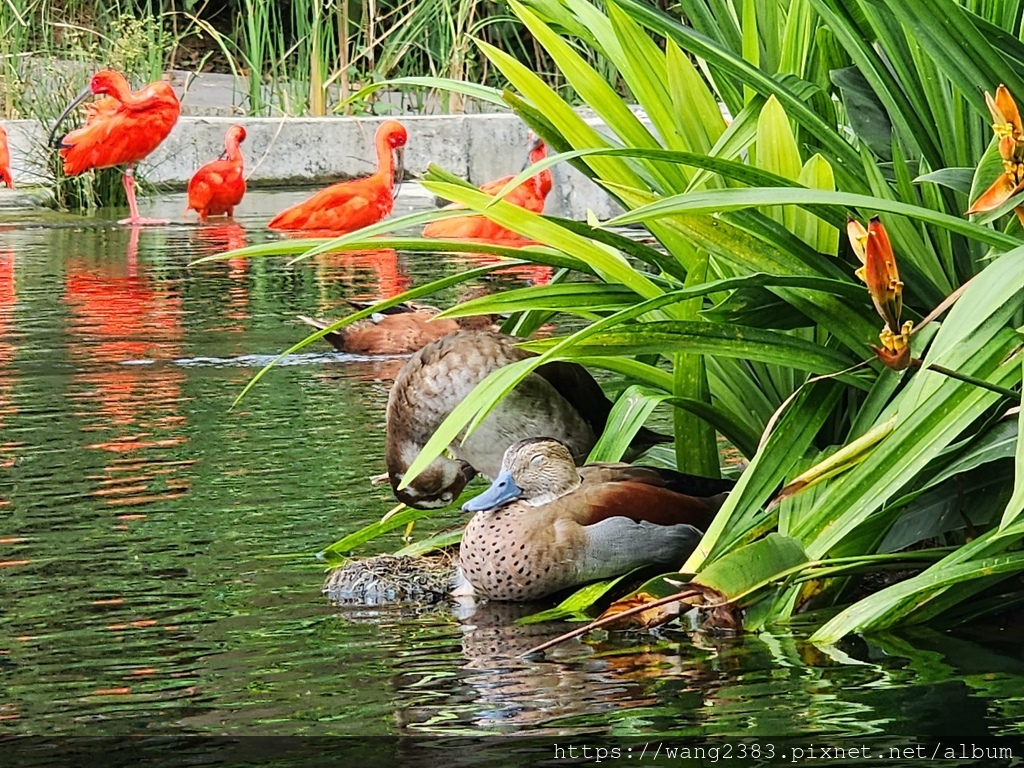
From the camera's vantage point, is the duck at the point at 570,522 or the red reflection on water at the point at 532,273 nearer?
the duck at the point at 570,522

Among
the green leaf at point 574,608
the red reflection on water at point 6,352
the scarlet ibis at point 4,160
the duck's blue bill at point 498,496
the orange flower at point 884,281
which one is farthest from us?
the scarlet ibis at point 4,160

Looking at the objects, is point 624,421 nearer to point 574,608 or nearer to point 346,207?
point 574,608

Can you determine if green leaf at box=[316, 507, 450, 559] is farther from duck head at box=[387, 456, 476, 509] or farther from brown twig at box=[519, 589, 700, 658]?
brown twig at box=[519, 589, 700, 658]

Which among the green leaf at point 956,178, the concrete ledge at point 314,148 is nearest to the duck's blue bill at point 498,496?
the green leaf at point 956,178

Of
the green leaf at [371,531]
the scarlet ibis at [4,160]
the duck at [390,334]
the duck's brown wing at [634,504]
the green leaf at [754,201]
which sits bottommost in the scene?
the duck at [390,334]

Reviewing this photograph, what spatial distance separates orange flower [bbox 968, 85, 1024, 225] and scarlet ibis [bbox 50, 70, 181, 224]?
36.5 ft

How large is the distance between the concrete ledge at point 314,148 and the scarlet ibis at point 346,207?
2118mm

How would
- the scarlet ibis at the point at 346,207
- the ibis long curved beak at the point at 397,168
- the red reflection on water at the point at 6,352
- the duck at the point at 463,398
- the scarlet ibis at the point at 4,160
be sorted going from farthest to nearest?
the scarlet ibis at the point at 4,160 < the ibis long curved beak at the point at 397,168 < the scarlet ibis at the point at 346,207 < the red reflection on water at the point at 6,352 < the duck at the point at 463,398

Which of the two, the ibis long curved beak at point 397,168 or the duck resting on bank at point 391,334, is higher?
the ibis long curved beak at point 397,168

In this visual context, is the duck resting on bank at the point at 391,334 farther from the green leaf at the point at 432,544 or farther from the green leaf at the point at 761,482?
the green leaf at the point at 761,482

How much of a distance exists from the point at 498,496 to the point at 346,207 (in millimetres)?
8639

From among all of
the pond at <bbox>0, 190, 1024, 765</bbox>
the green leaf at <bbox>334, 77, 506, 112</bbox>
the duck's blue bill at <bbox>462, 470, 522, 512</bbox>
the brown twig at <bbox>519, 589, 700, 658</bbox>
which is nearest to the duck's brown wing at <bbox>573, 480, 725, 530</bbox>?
the duck's blue bill at <bbox>462, 470, 522, 512</bbox>

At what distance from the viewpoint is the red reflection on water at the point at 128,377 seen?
14.9 feet

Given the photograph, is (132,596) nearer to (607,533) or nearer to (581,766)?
(607,533)
